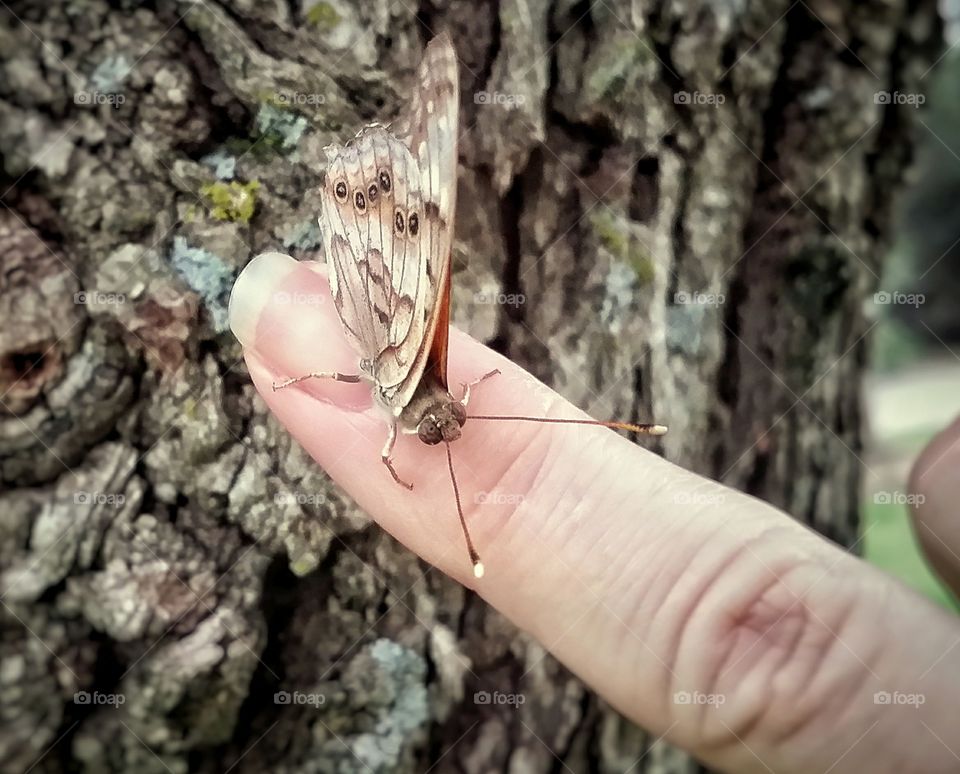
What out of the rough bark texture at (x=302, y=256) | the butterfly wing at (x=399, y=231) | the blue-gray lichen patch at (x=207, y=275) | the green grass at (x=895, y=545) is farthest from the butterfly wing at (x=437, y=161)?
the green grass at (x=895, y=545)

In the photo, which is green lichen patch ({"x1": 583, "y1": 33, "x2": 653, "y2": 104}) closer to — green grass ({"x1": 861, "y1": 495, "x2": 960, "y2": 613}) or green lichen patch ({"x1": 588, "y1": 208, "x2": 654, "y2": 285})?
green lichen patch ({"x1": 588, "y1": 208, "x2": 654, "y2": 285})

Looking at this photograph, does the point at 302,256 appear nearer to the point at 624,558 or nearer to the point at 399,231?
the point at 399,231

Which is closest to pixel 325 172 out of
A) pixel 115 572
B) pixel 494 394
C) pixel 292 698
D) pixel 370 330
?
pixel 370 330

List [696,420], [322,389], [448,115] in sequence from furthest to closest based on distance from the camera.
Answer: [696,420]
[322,389]
[448,115]

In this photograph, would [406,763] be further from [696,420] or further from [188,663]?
[696,420]

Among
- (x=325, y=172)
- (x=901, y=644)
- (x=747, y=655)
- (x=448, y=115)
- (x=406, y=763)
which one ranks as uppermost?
(x=448, y=115)

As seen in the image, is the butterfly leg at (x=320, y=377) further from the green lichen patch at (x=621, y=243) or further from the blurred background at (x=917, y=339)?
the blurred background at (x=917, y=339)

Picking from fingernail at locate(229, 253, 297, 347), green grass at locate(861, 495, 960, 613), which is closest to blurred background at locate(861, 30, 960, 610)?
green grass at locate(861, 495, 960, 613)
